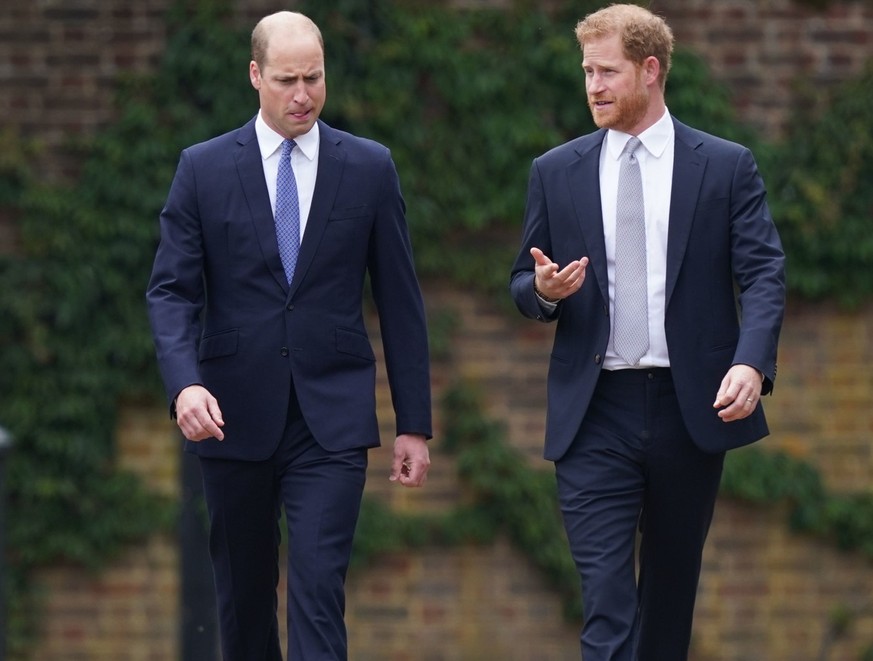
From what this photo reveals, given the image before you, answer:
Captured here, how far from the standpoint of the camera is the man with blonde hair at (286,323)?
4.51m

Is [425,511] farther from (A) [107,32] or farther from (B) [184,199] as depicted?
(B) [184,199]

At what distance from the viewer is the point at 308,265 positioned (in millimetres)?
4598

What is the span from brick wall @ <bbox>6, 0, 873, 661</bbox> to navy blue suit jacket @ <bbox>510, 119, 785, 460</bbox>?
2.88 meters

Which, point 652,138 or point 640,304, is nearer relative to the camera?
point 640,304

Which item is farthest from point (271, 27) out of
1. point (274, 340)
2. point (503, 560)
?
point (503, 560)

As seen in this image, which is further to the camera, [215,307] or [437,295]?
[437,295]

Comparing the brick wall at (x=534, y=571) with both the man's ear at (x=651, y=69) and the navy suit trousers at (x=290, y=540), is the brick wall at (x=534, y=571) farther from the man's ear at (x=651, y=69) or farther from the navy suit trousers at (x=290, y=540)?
the man's ear at (x=651, y=69)

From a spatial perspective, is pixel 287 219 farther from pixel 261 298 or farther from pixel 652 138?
pixel 652 138

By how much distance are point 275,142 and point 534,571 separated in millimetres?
3470

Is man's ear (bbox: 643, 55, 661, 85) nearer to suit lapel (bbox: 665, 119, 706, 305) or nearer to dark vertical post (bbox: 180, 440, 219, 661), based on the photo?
suit lapel (bbox: 665, 119, 706, 305)

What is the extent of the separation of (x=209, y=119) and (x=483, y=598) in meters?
2.55

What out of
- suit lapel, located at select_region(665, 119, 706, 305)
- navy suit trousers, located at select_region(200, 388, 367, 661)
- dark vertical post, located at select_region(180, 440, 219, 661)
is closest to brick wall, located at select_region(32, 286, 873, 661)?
dark vertical post, located at select_region(180, 440, 219, 661)

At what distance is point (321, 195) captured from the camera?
15.3 ft

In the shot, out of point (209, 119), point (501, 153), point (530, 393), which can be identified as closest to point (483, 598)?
point (530, 393)
